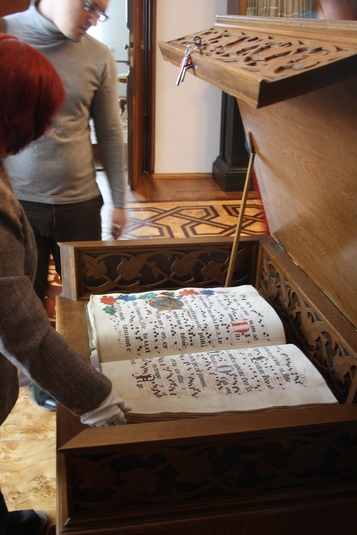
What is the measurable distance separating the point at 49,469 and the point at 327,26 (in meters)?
1.47

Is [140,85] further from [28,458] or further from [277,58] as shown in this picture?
[277,58]

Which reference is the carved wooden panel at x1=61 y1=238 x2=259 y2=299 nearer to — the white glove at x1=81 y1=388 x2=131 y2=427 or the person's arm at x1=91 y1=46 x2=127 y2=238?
the person's arm at x1=91 y1=46 x2=127 y2=238

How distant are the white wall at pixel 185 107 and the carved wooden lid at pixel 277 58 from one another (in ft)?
12.0

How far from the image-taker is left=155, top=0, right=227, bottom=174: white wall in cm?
450

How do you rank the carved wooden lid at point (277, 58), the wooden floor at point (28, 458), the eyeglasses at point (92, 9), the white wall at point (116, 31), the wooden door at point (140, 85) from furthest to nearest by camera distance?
the white wall at point (116, 31), the wooden door at point (140, 85), the wooden floor at point (28, 458), the eyeglasses at point (92, 9), the carved wooden lid at point (277, 58)

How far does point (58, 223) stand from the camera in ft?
5.60

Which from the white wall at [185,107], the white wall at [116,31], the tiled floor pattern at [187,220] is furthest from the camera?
the white wall at [116,31]

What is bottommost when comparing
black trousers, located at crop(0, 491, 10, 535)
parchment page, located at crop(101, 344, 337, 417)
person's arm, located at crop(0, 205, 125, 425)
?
black trousers, located at crop(0, 491, 10, 535)

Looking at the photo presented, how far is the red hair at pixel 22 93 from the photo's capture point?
32.5 inches

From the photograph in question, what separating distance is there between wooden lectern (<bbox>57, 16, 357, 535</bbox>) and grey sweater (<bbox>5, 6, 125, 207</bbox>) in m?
0.47

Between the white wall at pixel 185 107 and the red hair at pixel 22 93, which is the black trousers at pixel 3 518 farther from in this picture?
the white wall at pixel 185 107

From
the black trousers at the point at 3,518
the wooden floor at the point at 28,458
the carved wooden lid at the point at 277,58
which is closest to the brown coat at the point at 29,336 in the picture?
the carved wooden lid at the point at 277,58

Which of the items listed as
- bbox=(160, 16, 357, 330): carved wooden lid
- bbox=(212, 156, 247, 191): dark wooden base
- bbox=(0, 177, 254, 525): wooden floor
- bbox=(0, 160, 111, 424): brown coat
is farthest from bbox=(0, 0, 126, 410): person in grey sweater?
bbox=(212, 156, 247, 191): dark wooden base

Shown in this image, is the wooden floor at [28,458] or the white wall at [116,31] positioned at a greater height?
the white wall at [116,31]
